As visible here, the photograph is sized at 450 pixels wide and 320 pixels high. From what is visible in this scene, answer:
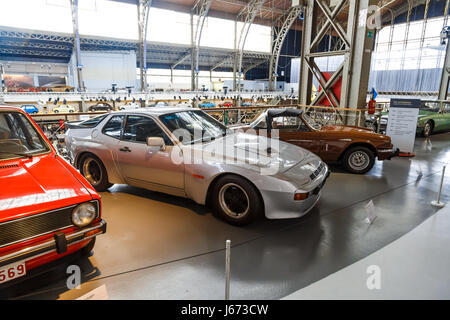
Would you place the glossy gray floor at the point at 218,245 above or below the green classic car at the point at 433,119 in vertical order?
below

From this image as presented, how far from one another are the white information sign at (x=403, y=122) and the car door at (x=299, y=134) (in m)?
3.02

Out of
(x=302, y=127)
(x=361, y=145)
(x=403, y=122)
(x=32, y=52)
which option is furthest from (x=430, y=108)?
(x=32, y=52)

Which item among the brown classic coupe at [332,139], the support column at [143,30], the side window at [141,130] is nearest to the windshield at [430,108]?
the brown classic coupe at [332,139]

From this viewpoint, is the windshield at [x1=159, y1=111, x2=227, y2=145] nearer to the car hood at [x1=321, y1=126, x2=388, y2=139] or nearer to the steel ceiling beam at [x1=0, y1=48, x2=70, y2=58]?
the car hood at [x1=321, y1=126, x2=388, y2=139]

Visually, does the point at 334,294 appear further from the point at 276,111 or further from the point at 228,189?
the point at 276,111

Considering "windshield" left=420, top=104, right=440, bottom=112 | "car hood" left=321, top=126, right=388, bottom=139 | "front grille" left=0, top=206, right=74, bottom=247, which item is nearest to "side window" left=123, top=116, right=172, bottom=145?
"front grille" left=0, top=206, right=74, bottom=247

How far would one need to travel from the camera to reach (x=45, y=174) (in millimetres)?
2617

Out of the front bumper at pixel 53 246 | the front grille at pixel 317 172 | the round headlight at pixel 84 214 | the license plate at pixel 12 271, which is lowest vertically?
the license plate at pixel 12 271

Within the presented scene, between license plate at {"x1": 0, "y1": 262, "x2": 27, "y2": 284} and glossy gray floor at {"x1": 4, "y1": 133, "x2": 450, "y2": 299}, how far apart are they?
382mm

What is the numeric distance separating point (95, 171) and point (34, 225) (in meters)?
2.70

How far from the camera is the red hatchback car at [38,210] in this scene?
206 centimetres

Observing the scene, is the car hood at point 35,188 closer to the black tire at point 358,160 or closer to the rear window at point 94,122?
the rear window at point 94,122

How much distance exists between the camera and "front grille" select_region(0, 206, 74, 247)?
6.70ft

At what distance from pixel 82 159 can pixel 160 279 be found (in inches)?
120
